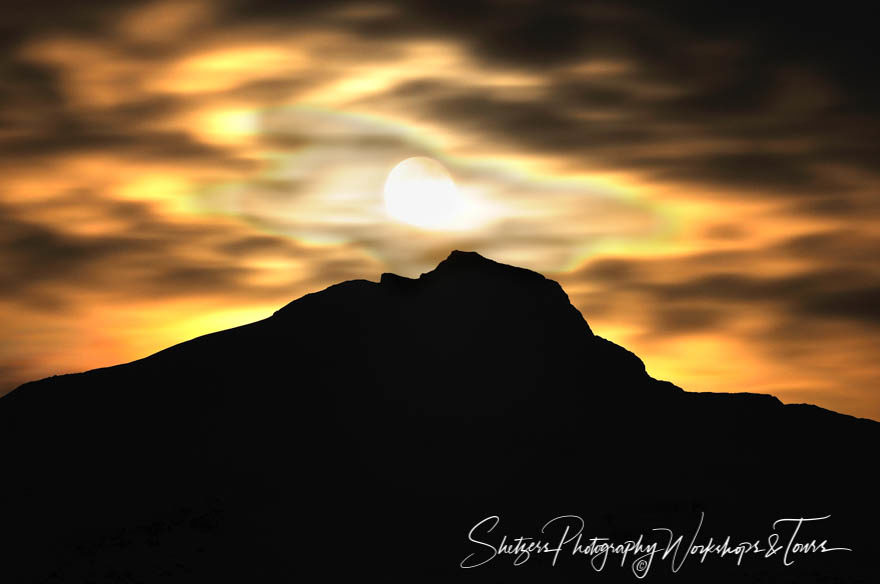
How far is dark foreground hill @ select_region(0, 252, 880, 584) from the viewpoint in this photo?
370 ft

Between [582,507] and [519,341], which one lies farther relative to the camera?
[519,341]

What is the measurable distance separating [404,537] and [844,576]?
51072 millimetres

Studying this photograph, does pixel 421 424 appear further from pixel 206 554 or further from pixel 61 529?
pixel 61 529

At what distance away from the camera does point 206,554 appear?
113375 mm

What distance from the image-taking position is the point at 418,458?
136 m

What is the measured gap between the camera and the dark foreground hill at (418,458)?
113m

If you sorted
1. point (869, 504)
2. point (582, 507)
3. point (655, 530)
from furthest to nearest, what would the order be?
point (869, 504) < point (582, 507) < point (655, 530)

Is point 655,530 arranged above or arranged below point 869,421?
below

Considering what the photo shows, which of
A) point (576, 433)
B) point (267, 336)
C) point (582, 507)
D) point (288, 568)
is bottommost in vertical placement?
point (288, 568)

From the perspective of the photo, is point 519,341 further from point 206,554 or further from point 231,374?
point 206,554

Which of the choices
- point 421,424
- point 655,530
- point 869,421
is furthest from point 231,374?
point 869,421

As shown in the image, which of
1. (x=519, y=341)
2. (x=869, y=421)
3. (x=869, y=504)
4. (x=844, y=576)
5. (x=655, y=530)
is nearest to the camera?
(x=844, y=576)

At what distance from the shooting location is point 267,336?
519 feet

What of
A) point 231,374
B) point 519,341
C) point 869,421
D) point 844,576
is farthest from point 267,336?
point 869,421
